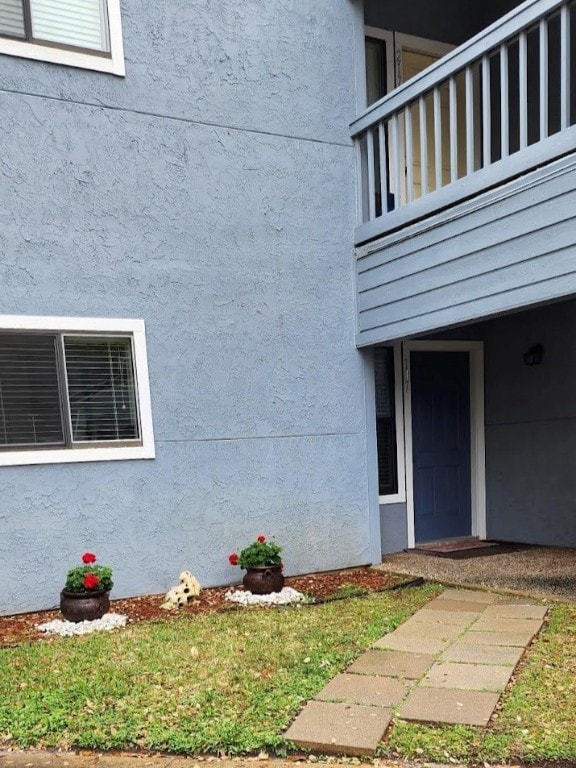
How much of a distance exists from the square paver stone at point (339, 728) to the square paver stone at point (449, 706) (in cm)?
14

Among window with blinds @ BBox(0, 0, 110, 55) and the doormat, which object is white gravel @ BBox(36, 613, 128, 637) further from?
window with blinds @ BBox(0, 0, 110, 55)

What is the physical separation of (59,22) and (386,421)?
461 cm

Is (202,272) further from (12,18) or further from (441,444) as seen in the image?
(441,444)

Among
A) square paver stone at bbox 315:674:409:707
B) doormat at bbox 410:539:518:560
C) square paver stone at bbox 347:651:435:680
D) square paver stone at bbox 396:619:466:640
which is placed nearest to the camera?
square paver stone at bbox 315:674:409:707

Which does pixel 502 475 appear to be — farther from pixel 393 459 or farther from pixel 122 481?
pixel 122 481

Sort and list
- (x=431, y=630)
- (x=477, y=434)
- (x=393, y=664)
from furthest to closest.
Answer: (x=477, y=434) → (x=431, y=630) → (x=393, y=664)

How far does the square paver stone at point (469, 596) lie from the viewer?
4484mm

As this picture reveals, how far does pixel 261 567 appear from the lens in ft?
15.6

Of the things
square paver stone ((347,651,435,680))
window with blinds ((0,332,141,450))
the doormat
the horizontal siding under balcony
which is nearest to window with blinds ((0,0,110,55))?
window with blinds ((0,332,141,450))

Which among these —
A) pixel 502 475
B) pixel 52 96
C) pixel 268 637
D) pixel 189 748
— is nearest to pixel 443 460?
pixel 502 475

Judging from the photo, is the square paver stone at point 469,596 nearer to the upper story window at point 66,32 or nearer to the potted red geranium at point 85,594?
the potted red geranium at point 85,594

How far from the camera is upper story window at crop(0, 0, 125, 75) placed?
4332 mm

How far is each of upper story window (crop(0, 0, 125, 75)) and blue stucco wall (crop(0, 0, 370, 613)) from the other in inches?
3.8

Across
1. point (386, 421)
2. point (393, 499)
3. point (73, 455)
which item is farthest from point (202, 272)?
point (393, 499)
